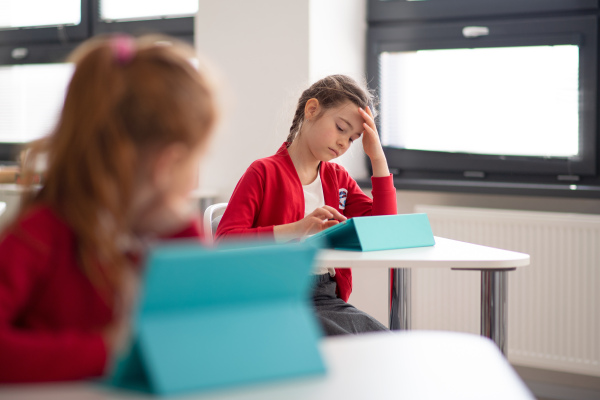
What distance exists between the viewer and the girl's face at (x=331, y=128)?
189cm

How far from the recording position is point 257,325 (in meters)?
0.69

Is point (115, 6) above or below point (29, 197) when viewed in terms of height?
above

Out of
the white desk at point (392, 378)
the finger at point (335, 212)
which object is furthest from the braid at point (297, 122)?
the white desk at point (392, 378)

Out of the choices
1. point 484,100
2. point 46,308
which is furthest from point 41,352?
point 484,100

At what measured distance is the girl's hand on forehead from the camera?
195 centimetres

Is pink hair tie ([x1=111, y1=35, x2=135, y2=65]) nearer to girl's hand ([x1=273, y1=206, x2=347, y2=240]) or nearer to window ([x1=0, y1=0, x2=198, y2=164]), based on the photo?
girl's hand ([x1=273, y1=206, x2=347, y2=240])

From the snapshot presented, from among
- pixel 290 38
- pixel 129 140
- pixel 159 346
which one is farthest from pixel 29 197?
pixel 290 38

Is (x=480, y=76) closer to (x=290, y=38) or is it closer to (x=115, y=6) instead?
(x=290, y=38)

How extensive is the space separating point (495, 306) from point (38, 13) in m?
2.96

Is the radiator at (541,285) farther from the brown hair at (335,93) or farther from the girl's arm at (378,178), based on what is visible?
the brown hair at (335,93)

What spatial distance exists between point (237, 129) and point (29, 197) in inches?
85.6

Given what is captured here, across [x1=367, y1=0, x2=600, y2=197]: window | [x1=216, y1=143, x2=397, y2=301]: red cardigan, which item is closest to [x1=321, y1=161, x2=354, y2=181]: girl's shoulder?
[x1=216, y1=143, x2=397, y2=301]: red cardigan

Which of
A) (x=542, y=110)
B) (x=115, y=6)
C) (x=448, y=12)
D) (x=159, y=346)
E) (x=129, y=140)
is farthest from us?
(x=115, y=6)

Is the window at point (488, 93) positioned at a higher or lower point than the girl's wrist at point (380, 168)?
higher
